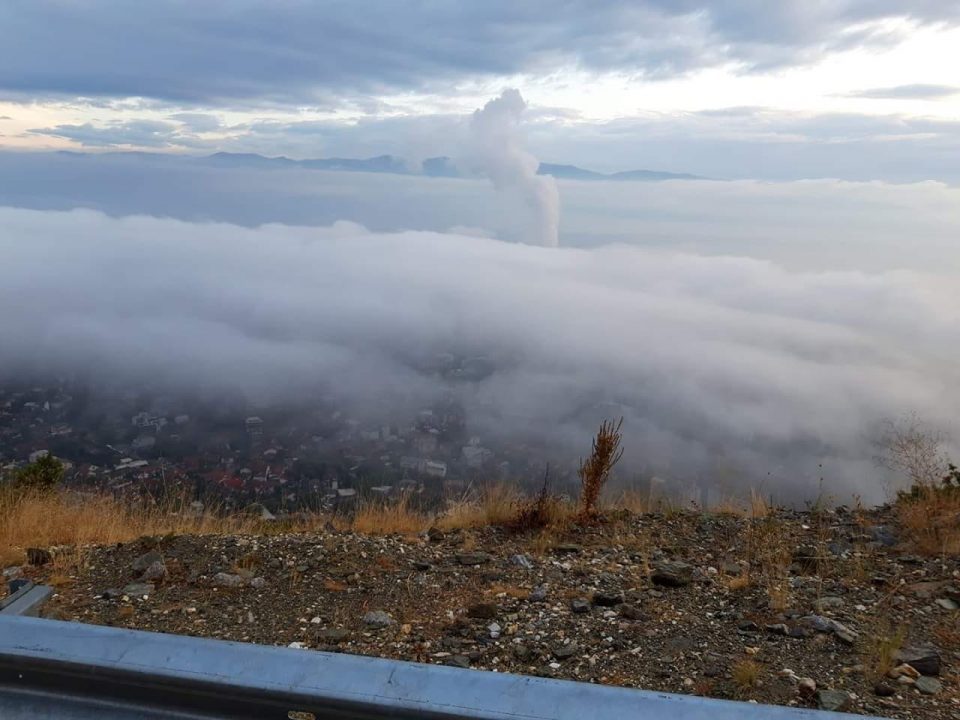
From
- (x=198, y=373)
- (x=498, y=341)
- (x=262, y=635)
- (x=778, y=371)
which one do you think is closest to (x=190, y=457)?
(x=262, y=635)

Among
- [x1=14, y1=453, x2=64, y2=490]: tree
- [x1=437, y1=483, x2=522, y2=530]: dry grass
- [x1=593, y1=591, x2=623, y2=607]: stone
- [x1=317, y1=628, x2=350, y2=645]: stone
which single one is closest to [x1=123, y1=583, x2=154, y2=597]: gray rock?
[x1=317, y1=628, x2=350, y2=645]: stone

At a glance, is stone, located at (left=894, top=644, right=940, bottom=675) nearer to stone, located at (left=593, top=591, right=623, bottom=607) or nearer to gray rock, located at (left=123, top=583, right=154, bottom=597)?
stone, located at (left=593, top=591, right=623, bottom=607)

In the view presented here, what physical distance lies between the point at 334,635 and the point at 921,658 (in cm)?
303

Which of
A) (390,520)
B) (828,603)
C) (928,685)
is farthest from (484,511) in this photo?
(928,685)

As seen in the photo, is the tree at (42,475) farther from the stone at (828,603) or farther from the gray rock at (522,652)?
the stone at (828,603)

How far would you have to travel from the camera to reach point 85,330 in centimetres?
7406

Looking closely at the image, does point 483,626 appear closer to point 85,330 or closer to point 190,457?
point 190,457

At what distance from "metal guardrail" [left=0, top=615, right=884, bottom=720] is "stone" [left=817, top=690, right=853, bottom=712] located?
5.62 feet

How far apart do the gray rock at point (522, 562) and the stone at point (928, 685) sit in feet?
7.94

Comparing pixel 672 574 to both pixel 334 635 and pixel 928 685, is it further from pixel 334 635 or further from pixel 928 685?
pixel 334 635

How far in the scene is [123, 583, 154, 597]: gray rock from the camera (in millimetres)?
4715

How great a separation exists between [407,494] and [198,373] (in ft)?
147

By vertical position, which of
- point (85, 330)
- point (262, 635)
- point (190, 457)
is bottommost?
point (85, 330)

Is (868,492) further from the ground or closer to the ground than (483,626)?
closer to the ground
